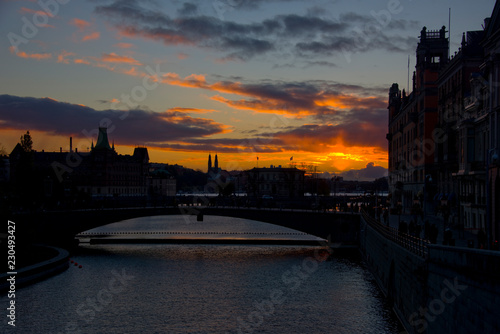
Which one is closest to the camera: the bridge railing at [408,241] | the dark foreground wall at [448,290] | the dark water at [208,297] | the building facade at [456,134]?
the dark foreground wall at [448,290]

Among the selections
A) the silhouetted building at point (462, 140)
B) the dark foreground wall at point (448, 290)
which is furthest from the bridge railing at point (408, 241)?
the silhouetted building at point (462, 140)

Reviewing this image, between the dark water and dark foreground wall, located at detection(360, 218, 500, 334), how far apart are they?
4.52 meters

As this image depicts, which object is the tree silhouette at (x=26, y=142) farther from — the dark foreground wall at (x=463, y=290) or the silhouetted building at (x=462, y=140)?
the dark foreground wall at (x=463, y=290)

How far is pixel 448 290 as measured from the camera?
24.2 meters

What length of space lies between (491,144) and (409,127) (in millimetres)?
51440

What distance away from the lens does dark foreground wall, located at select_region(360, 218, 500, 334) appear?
19.9 m

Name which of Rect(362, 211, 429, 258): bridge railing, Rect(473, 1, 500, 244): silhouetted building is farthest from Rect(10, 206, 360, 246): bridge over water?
Rect(473, 1, 500, 244): silhouetted building

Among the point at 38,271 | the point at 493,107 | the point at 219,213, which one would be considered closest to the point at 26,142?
the point at 219,213

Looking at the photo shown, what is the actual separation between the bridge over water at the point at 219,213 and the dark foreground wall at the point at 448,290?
42.7 m

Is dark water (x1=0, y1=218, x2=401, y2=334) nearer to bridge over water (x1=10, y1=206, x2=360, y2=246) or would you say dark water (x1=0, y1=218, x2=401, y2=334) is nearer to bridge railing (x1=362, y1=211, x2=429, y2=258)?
bridge railing (x1=362, y1=211, x2=429, y2=258)

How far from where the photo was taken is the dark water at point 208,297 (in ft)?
125

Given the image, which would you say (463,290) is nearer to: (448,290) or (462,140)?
(448,290)

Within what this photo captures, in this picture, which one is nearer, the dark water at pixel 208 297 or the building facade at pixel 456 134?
the dark water at pixel 208 297

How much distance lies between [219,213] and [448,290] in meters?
70.8
